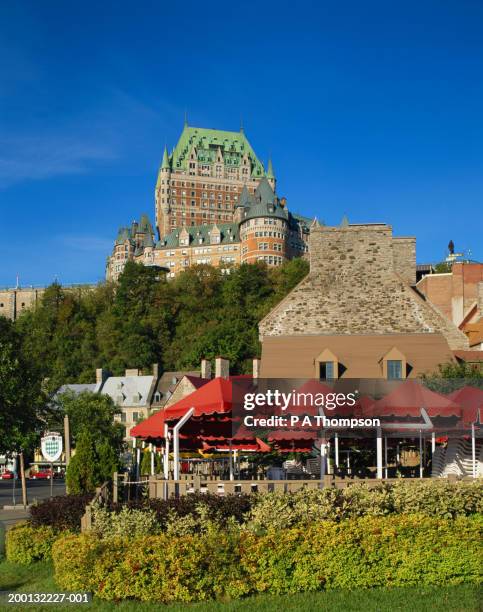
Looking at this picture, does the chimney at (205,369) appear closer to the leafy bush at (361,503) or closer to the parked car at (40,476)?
the parked car at (40,476)

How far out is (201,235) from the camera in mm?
185125

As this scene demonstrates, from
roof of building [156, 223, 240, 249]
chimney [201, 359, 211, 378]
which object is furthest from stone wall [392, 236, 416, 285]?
roof of building [156, 223, 240, 249]

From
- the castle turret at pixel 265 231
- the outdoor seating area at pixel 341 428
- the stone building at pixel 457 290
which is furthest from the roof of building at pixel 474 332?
the castle turret at pixel 265 231

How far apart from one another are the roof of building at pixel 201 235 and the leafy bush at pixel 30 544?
16268 cm

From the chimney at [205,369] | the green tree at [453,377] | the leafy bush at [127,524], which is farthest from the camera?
the chimney at [205,369]

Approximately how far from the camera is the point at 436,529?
1455 centimetres

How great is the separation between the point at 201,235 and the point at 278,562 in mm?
172347

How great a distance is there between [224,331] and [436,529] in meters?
95.0

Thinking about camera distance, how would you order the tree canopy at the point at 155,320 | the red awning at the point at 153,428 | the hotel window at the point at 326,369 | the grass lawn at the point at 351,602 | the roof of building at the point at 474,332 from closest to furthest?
the grass lawn at the point at 351,602 → the red awning at the point at 153,428 → the hotel window at the point at 326,369 → the roof of building at the point at 474,332 → the tree canopy at the point at 155,320

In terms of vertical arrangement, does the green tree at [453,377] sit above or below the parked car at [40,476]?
above

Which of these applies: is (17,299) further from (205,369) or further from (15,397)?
(15,397)

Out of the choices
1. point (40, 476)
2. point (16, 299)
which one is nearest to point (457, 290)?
point (40, 476)

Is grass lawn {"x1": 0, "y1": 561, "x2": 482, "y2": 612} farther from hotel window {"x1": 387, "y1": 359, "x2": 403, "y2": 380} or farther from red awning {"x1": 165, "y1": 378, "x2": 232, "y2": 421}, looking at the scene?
hotel window {"x1": 387, "y1": 359, "x2": 403, "y2": 380}

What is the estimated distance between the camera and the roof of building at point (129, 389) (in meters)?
98.8
